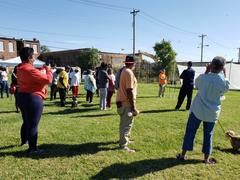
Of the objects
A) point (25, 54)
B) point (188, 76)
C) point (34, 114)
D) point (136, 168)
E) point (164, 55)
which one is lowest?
point (136, 168)

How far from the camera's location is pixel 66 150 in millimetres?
5441

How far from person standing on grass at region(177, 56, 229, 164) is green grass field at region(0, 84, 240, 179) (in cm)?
55

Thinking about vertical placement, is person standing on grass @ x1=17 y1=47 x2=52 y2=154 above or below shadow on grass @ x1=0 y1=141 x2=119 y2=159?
above

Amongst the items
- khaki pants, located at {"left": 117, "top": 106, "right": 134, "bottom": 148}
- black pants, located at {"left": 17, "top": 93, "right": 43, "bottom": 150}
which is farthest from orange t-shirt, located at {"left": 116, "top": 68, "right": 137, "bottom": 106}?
black pants, located at {"left": 17, "top": 93, "right": 43, "bottom": 150}

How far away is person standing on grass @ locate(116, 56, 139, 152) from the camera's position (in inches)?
197

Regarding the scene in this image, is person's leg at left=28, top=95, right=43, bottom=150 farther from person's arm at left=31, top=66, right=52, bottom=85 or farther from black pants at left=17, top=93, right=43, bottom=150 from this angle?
person's arm at left=31, top=66, right=52, bottom=85

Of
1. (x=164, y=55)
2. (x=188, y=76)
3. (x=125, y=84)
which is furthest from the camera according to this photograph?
(x=164, y=55)

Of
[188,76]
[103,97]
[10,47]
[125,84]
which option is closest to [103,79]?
[103,97]

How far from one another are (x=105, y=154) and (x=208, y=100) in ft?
7.26

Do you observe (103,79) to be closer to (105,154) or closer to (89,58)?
(105,154)

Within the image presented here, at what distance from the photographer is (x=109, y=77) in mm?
10594

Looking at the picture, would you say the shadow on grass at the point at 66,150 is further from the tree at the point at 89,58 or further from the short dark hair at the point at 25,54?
the tree at the point at 89,58

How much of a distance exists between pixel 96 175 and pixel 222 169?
224 centimetres

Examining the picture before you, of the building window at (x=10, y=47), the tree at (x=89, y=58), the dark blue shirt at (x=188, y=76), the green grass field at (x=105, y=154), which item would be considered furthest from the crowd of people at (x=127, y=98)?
the building window at (x=10, y=47)
